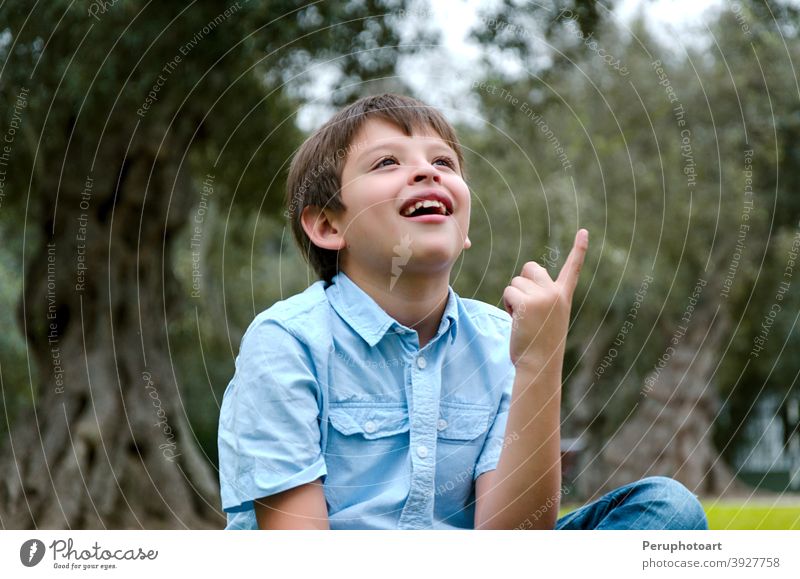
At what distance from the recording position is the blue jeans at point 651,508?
2268 millimetres

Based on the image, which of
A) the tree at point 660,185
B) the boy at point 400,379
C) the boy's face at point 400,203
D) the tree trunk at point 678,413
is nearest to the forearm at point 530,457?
the boy at point 400,379

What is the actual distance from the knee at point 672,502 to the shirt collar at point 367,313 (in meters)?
0.58

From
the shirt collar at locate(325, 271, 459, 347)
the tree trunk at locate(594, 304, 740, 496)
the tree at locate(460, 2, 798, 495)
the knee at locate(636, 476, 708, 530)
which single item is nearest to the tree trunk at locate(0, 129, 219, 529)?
the tree at locate(460, 2, 798, 495)

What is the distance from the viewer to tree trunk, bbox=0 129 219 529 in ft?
23.8

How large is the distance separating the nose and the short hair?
0.52 feet

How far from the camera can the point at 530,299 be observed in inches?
85.6

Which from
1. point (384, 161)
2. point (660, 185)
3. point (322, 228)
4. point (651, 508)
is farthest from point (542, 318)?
point (660, 185)

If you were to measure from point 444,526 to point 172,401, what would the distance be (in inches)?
231

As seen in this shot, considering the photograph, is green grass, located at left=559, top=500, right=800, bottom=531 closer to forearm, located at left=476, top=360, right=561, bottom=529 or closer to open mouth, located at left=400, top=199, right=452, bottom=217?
forearm, located at left=476, top=360, right=561, bottom=529

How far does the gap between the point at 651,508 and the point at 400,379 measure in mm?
634

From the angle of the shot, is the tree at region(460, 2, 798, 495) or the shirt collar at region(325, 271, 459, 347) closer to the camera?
the shirt collar at region(325, 271, 459, 347)

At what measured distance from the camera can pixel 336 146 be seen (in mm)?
2646

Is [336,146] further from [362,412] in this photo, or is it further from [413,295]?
[362,412]

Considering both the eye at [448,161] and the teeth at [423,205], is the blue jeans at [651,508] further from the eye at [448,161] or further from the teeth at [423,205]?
the eye at [448,161]
